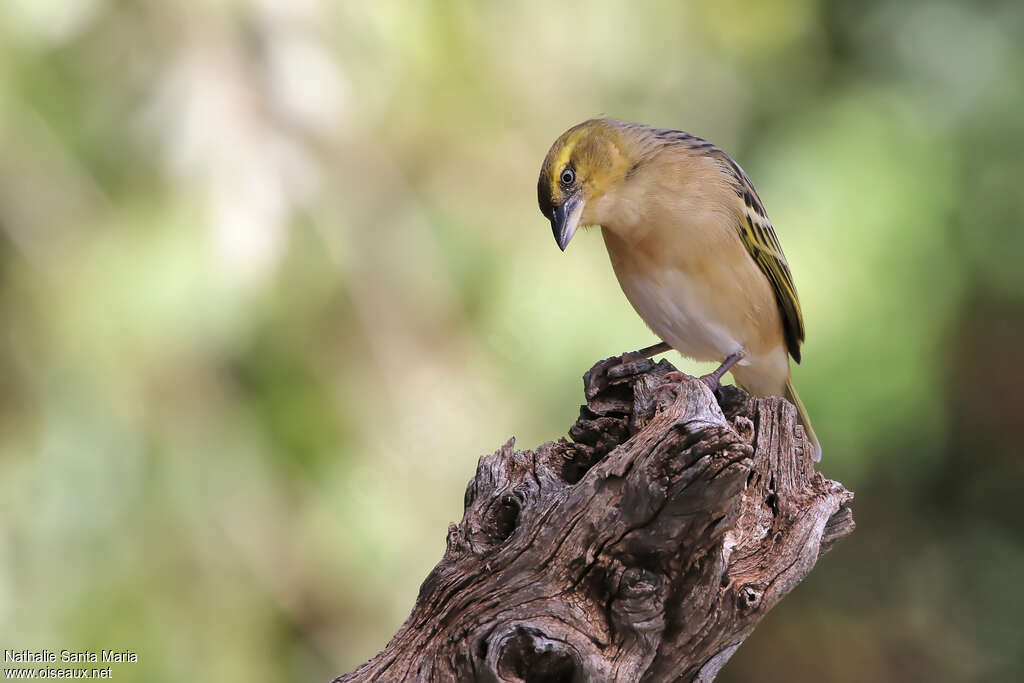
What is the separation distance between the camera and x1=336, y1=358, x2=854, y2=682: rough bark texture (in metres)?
2.95

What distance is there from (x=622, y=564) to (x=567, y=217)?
1454 millimetres

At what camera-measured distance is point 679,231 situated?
14.0 ft

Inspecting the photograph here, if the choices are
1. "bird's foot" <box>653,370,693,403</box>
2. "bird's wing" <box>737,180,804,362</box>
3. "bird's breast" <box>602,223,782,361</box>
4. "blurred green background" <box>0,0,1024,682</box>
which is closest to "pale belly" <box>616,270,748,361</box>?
"bird's breast" <box>602,223,782,361</box>

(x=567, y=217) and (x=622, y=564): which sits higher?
(x=567, y=217)

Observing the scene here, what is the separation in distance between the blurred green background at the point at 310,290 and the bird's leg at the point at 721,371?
77.2 inches

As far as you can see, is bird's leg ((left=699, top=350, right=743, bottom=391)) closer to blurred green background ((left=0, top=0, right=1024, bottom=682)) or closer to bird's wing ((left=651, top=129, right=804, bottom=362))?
bird's wing ((left=651, top=129, right=804, bottom=362))

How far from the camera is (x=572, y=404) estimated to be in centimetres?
655

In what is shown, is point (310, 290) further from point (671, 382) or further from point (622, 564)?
point (622, 564)

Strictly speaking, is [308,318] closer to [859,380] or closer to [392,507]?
[392,507]

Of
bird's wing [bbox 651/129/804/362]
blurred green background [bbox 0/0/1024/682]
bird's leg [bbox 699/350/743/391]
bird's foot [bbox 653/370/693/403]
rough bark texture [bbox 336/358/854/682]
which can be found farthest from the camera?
blurred green background [bbox 0/0/1024/682]

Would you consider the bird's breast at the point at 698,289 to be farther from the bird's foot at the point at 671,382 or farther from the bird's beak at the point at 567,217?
the bird's foot at the point at 671,382

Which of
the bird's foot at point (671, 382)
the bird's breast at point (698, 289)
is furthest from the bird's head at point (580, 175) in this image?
the bird's foot at point (671, 382)

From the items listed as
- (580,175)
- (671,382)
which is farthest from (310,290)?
(671,382)

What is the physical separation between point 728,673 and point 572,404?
3456 mm
